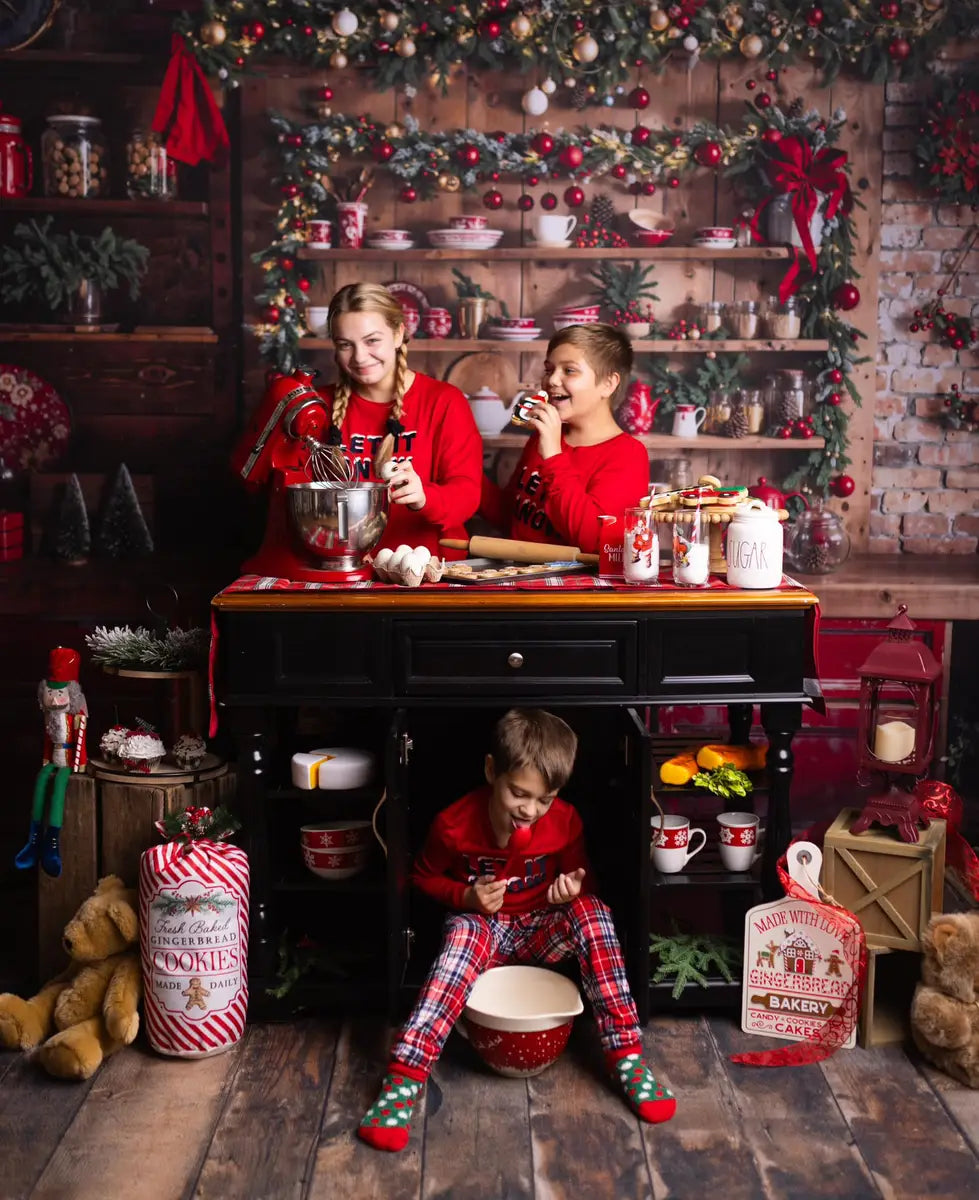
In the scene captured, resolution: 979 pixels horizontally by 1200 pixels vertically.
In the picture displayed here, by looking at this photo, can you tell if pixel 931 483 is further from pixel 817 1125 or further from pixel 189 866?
pixel 189 866

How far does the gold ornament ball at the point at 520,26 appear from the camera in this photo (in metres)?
3.53

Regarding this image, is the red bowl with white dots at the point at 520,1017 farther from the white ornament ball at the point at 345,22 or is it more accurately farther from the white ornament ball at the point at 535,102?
the white ornament ball at the point at 345,22

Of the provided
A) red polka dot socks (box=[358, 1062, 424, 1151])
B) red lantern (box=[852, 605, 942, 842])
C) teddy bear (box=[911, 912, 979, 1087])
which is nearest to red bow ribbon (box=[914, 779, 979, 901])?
red lantern (box=[852, 605, 942, 842])

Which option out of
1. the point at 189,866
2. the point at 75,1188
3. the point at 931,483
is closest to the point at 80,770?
the point at 189,866

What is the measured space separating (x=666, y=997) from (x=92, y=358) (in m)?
2.36

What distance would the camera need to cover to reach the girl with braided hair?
10.1ft

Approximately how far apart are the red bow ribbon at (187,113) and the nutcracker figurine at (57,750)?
1.49 m

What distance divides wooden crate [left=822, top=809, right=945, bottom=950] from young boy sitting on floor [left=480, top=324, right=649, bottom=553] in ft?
2.87

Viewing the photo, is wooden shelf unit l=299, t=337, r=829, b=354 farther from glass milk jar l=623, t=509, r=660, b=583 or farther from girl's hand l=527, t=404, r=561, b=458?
glass milk jar l=623, t=509, r=660, b=583

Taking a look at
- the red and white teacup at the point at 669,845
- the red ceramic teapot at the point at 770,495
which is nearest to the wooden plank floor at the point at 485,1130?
the red and white teacup at the point at 669,845

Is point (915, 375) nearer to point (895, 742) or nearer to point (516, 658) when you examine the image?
point (895, 742)

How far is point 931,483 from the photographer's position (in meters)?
3.96

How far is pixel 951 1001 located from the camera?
272cm

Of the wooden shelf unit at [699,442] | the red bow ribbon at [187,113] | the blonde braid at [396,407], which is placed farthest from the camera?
the wooden shelf unit at [699,442]
